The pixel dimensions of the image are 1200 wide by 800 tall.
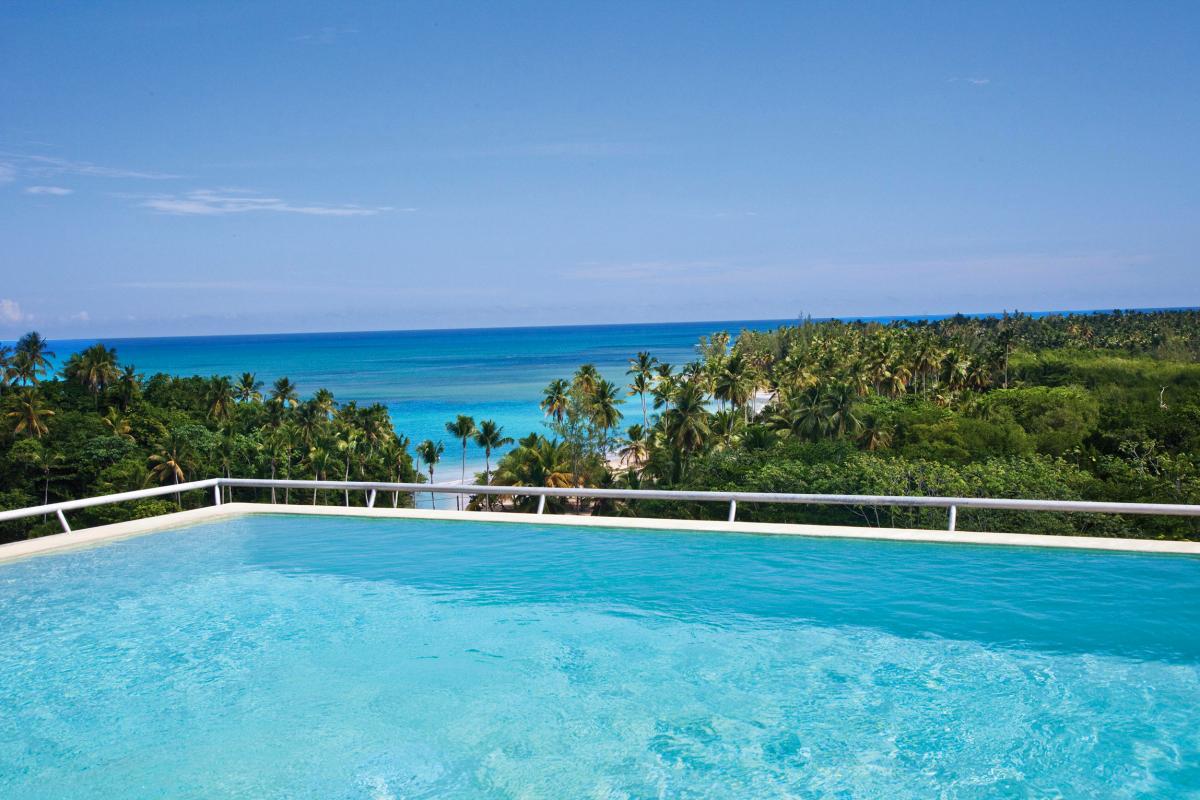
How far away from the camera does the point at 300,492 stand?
60156mm

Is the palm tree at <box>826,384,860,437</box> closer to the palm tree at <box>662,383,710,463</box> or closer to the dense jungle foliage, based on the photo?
the dense jungle foliage

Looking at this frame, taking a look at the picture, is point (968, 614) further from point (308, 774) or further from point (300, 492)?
point (300, 492)

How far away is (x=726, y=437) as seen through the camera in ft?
199

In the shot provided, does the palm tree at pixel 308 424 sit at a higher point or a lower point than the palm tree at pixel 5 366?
lower

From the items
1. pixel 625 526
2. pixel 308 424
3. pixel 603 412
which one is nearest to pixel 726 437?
pixel 603 412

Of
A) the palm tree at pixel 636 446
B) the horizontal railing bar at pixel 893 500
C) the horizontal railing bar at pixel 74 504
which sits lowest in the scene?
the palm tree at pixel 636 446

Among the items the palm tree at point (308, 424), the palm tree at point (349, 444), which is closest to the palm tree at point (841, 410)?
the palm tree at point (349, 444)

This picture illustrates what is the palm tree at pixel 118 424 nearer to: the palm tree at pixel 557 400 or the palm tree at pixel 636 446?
the palm tree at pixel 557 400

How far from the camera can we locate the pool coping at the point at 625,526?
862cm

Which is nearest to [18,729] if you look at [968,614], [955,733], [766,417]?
[955,733]

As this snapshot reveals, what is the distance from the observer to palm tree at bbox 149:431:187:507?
57188mm

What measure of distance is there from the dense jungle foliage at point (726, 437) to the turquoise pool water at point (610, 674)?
13.5 meters

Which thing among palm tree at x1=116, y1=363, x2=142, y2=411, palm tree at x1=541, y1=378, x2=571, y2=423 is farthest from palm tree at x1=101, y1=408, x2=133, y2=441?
palm tree at x1=541, y1=378, x2=571, y2=423

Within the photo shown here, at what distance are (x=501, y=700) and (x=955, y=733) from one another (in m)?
2.59
